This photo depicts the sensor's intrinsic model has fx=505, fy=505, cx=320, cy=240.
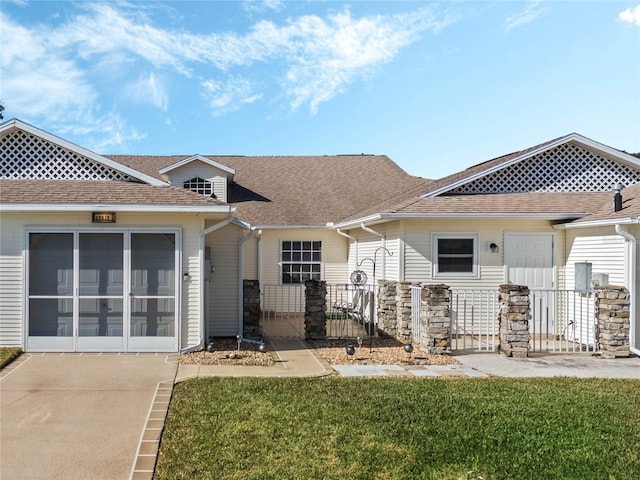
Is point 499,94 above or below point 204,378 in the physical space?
above

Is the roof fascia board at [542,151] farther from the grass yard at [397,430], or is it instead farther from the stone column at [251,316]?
the grass yard at [397,430]

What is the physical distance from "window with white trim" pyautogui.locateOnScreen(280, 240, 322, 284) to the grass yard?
911 centimetres

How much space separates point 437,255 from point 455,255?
46 centimetres

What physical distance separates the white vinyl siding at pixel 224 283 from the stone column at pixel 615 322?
7.81 m

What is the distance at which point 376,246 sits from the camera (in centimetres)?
1415

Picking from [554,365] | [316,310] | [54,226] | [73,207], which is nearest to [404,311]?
[316,310]

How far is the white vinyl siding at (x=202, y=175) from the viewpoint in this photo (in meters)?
16.8

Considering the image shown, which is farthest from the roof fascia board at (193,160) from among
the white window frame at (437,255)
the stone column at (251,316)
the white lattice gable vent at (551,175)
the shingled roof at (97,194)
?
the white lattice gable vent at (551,175)

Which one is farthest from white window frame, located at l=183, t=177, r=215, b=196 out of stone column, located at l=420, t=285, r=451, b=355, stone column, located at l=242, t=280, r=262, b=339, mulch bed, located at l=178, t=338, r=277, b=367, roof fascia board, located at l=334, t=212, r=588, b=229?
stone column, located at l=420, t=285, r=451, b=355

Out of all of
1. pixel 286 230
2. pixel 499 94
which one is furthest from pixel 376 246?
pixel 499 94

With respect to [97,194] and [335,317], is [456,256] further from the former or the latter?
[97,194]

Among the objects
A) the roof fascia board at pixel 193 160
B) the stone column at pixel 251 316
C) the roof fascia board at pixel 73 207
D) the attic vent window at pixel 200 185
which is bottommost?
the stone column at pixel 251 316

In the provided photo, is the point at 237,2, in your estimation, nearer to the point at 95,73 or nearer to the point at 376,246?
the point at 95,73

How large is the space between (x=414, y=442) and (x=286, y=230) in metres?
11.8
